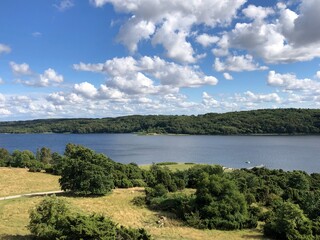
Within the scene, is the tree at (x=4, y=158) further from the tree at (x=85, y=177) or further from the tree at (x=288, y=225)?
the tree at (x=288, y=225)

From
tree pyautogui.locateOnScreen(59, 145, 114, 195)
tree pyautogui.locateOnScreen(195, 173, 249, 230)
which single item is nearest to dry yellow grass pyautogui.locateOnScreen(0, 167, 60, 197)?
tree pyautogui.locateOnScreen(59, 145, 114, 195)

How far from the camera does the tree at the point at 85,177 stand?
157 feet

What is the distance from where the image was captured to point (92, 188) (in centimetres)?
4816

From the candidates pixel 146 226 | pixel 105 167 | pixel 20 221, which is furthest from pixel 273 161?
pixel 20 221

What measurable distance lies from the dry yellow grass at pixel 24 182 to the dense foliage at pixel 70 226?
24.1 metres

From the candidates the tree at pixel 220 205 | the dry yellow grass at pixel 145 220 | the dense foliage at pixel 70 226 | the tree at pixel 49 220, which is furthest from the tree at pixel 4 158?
the dense foliage at pixel 70 226

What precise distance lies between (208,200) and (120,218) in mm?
10772

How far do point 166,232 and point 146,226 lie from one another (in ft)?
10.5

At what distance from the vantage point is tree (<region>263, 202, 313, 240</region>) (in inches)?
1373

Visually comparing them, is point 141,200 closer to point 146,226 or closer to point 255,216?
point 146,226

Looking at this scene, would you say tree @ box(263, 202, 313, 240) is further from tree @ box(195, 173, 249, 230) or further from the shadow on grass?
the shadow on grass

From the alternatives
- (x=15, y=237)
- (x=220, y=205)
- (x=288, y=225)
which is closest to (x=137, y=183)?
(x=220, y=205)

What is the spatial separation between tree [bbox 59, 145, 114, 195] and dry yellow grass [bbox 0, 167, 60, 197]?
6.68 metres

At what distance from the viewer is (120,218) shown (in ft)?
126
